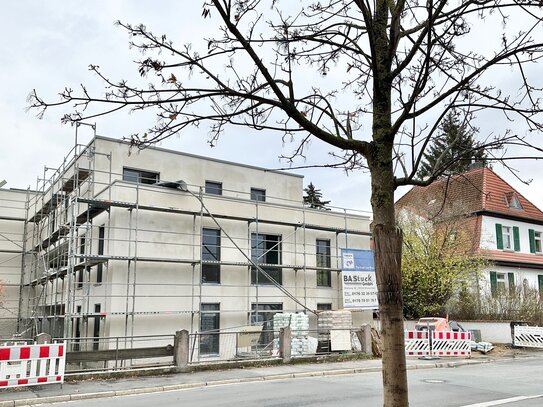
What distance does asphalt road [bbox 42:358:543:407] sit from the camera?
37.0ft

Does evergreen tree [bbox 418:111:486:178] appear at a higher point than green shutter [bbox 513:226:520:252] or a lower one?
lower

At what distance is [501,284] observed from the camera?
2825cm

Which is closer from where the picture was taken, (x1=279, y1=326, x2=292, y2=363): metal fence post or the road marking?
the road marking

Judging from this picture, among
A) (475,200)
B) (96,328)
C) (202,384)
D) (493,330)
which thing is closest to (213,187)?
(96,328)

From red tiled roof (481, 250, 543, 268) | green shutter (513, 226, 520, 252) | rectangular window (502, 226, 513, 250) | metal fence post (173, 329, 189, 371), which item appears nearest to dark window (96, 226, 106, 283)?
metal fence post (173, 329, 189, 371)

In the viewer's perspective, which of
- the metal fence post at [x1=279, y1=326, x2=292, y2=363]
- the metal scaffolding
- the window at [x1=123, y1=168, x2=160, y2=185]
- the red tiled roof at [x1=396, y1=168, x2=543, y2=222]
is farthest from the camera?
the red tiled roof at [x1=396, y1=168, x2=543, y2=222]

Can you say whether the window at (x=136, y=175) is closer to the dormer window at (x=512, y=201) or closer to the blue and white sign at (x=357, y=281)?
the blue and white sign at (x=357, y=281)

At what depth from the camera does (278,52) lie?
4.25 metres

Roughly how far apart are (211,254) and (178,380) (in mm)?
7954

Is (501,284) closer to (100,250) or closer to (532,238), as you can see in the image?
(532,238)

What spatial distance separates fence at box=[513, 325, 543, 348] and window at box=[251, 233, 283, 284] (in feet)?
35.3

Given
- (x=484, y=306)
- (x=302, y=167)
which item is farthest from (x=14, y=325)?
(x=302, y=167)

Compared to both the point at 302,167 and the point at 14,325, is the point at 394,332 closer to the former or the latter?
the point at 302,167

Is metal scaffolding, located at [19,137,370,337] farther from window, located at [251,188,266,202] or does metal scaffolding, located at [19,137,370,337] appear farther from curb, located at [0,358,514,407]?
curb, located at [0,358,514,407]
